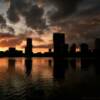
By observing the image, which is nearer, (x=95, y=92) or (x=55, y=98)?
(x=55, y=98)

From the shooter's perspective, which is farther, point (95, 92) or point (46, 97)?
point (95, 92)

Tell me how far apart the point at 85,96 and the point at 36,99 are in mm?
12575

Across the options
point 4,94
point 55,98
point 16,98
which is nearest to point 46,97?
point 55,98

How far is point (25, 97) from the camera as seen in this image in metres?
52.2

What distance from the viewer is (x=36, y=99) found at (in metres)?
50.1

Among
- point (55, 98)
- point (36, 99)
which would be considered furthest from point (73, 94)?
point (36, 99)

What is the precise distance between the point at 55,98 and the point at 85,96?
8.41 m

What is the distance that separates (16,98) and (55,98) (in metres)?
9.00

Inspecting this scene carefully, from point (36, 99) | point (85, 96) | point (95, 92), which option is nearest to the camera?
point (36, 99)

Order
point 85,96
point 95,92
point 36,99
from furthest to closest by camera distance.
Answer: point 95,92 < point 85,96 < point 36,99

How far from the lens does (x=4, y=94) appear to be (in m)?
55.5

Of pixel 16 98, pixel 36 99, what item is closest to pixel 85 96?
pixel 36 99

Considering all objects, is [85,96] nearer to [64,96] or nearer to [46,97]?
[64,96]

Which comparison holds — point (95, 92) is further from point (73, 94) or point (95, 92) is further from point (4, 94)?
point (4, 94)
